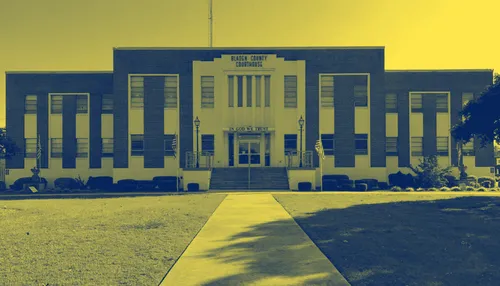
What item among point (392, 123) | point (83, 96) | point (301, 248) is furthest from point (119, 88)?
point (301, 248)

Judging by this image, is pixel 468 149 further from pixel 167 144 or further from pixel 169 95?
pixel 169 95

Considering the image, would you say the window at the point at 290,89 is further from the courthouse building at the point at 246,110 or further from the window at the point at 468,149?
the window at the point at 468,149

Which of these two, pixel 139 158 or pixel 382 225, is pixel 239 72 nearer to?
pixel 139 158

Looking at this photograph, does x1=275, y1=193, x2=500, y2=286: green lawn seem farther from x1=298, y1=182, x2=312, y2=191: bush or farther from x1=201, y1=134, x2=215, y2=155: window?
x1=201, y1=134, x2=215, y2=155: window

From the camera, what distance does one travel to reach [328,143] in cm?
3812

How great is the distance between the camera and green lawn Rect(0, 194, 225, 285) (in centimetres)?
786

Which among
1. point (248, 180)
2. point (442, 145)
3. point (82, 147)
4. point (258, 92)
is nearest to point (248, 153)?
point (248, 180)

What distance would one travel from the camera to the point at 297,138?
3800 centimetres

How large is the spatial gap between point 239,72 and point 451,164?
2136 cm

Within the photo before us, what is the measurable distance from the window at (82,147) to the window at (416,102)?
3083cm

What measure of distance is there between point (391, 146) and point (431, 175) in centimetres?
618

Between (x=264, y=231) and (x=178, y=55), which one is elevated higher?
(x=178, y=55)

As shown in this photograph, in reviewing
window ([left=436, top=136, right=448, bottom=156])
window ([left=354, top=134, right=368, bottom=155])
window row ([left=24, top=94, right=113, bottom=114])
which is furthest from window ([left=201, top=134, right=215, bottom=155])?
window ([left=436, top=136, right=448, bottom=156])

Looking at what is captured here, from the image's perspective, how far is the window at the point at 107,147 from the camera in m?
40.1
